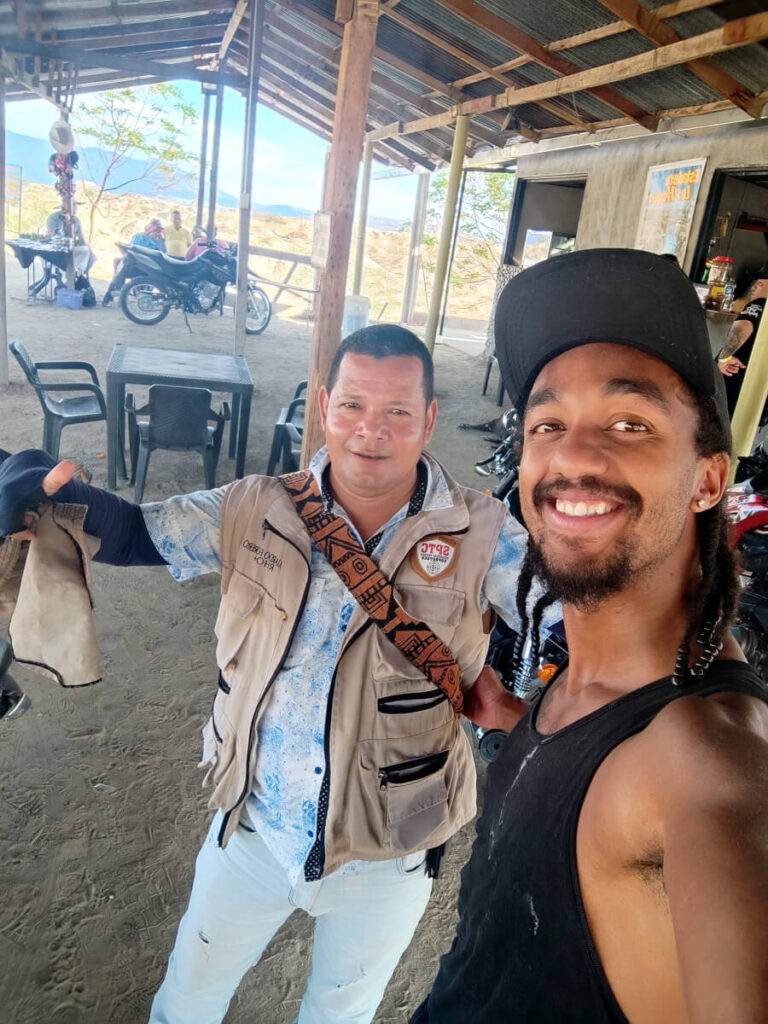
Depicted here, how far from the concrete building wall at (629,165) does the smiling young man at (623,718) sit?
587 cm

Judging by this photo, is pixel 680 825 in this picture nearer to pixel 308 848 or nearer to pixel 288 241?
pixel 308 848

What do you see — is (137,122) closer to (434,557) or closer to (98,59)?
(98,59)

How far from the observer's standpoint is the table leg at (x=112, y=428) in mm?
5227

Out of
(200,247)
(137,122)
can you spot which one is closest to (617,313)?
(200,247)

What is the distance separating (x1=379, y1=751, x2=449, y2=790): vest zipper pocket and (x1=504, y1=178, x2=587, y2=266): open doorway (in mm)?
10767

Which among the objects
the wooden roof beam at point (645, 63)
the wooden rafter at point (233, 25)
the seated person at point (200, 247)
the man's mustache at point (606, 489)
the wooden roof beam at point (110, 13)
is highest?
the wooden rafter at point (233, 25)

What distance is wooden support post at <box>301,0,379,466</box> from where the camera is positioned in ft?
14.3

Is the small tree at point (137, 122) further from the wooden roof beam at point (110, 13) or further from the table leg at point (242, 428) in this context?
the table leg at point (242, 428)

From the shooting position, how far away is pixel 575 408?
102 centimetres

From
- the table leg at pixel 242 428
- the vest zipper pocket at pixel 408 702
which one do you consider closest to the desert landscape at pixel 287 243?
the table leg at pixel 242 428

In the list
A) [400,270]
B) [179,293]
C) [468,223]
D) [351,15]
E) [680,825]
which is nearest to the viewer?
[680,825]

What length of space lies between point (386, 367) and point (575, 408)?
0.76m

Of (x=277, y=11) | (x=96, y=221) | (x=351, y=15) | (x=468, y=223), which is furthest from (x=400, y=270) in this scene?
(x=351, y=15)

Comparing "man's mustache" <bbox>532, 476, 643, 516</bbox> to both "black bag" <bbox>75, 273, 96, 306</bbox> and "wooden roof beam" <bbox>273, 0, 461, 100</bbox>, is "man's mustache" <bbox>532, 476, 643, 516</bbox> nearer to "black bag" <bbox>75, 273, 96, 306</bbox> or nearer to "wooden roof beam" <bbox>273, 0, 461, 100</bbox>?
"wooden roof beam" <bbox>273, 0, 461, 100</bbox>
